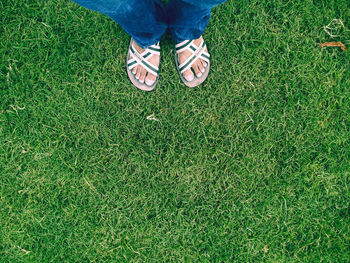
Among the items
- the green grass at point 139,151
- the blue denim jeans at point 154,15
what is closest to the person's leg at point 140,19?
the blue denim jeans at point 154,15

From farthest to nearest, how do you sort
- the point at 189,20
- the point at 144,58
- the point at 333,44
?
1. the point at 333,44
2. the point at 144,58
3. the point at 189,20

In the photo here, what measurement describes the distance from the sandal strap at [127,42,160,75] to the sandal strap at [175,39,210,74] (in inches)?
6.7

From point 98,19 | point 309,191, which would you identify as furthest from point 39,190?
point 309,191

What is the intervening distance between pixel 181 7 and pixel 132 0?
365mm

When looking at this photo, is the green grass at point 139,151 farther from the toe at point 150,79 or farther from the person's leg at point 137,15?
the person's leg at point 137,15

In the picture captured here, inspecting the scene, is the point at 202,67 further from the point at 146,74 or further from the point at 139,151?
the point at 139,151

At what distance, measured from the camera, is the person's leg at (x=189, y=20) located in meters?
1.36

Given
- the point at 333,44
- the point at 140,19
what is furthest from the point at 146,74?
the point at 333,44

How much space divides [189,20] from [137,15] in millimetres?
343

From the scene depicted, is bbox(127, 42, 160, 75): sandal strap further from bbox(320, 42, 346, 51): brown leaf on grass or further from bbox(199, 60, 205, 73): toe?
bbox(320, 42, 346, 51): brown leaf on grass

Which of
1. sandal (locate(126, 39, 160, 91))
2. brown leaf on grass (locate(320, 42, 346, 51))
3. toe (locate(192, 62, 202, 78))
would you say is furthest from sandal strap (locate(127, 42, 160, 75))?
brown leaf on grass (locate(320, 42, 346, 51))

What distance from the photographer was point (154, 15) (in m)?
1.55

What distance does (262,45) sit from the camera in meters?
2.07

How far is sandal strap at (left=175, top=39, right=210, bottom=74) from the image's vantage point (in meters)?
1.98
